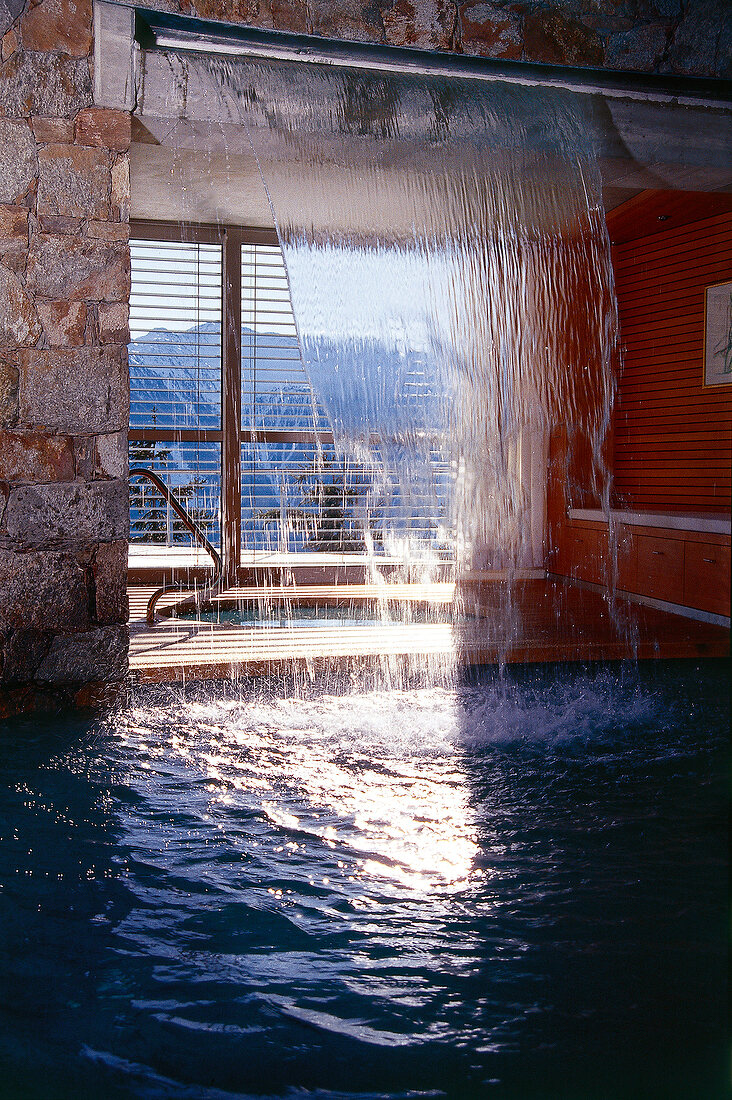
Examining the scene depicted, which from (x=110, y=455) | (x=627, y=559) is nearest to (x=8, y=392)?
(x=110, y=455)

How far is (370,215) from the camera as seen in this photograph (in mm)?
3980

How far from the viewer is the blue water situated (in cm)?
124

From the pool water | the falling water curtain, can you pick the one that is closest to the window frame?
the falling water curtain

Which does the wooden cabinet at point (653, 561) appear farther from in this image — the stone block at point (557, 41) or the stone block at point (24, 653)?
the stone block at point (24, 653)

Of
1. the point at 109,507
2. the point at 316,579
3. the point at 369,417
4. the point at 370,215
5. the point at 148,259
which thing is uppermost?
the point at 148,259

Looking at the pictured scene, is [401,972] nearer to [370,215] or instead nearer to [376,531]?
[370,215]

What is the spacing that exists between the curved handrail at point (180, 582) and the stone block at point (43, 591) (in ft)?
3.49

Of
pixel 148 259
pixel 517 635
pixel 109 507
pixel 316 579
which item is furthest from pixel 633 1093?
pixel 148 259

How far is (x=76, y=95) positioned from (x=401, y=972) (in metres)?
3.07

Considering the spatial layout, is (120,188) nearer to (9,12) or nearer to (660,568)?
(9,12)

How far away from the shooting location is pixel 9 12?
301 cm

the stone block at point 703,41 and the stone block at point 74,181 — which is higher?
the stone block at point 703,41

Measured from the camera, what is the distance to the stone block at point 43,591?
10.2ft

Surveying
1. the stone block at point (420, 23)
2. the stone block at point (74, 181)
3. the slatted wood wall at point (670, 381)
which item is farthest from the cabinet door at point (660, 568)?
the stone block at point (74, 181)
